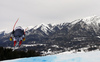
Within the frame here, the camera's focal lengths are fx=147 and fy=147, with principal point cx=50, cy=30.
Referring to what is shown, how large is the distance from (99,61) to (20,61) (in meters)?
10.4

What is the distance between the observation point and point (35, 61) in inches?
794

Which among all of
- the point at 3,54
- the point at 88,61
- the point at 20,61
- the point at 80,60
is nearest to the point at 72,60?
the point at 80,60

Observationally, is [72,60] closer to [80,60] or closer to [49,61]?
[80,60]

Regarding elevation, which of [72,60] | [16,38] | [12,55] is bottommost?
[12,55]

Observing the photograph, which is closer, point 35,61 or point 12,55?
point 35,61

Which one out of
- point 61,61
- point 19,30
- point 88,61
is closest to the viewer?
point 19,30

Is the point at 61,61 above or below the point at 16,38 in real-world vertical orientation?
below

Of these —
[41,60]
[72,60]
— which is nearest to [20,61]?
[41,60]

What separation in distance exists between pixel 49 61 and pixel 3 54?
35.2m

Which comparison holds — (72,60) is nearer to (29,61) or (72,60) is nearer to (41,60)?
(41,60)

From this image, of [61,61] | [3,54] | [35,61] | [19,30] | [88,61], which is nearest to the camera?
[19,30]

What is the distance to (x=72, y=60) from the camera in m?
18.7

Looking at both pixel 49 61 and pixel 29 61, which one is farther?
pixel 29 61

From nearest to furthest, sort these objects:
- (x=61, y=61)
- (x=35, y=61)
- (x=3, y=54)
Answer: (x=61, y=61)
(x=35, y=61)
(x=3, y=54)
